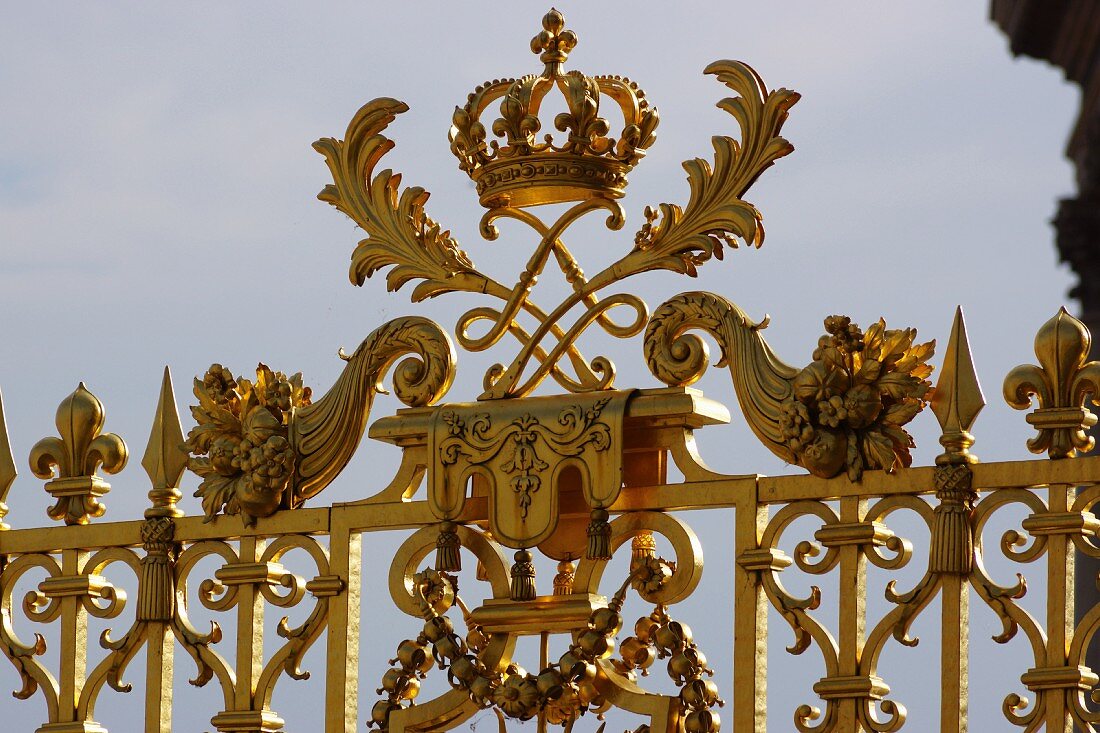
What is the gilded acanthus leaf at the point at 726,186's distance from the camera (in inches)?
219

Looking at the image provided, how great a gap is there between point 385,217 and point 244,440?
23.6 inches

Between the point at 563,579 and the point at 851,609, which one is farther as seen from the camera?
the point at 563,579

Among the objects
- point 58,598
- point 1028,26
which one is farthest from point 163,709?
point 1028,26

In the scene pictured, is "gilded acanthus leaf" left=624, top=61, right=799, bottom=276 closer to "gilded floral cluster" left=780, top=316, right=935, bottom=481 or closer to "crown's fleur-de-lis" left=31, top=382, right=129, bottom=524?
"gilded floral cluster" left=780, top=316, right=935, bottom=481

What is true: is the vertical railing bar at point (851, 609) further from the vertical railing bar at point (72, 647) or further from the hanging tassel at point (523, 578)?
the vertical railing bar at point (72, 647)

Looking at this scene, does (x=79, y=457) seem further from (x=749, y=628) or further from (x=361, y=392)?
(x=749, y=628)

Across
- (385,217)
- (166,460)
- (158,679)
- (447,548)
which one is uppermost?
(385,217)

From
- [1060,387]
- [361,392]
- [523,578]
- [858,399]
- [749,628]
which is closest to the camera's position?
[1060,387]

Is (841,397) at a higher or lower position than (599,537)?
higher

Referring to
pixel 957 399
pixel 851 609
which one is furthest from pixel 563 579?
pixel 957 399

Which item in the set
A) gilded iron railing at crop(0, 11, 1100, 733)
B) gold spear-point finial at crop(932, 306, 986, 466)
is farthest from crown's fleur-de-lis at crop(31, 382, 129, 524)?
gold spear-point finial at crop(932, 306, 986, 466)

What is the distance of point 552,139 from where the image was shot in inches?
228

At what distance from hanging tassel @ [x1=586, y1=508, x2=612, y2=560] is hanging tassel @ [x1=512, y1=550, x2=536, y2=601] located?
0.19 meters

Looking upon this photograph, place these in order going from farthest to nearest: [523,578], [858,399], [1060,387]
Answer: [523,578] → [858,399] → [1060,387]
